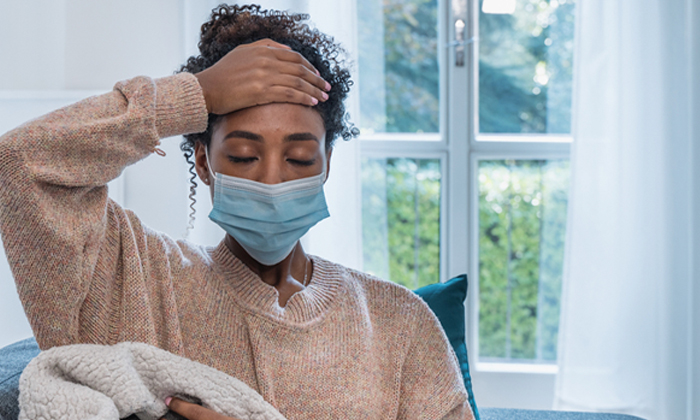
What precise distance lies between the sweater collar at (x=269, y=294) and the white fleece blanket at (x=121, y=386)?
15 cm

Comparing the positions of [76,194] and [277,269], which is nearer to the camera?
[76,194]

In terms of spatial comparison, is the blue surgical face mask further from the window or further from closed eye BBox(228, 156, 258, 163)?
the window

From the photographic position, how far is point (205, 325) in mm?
1036

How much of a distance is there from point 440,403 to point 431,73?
5.19 feet

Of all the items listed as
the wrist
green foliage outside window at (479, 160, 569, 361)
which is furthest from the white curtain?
the wrist

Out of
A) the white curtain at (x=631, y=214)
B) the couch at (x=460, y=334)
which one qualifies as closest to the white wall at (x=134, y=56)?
the couch at (x=460, y=334)

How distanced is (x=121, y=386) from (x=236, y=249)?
362 millimetres

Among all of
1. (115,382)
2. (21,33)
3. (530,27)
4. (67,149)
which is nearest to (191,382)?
(115,382)

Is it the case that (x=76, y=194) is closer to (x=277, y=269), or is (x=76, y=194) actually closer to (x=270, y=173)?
(x=270, y=173)

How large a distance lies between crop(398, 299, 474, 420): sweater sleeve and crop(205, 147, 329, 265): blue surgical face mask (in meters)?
0.30

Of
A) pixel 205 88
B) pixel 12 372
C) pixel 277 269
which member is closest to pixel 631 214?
pixel 277 269

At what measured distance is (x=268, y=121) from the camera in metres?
1.01

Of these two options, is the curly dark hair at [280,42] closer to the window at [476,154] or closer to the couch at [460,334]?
the couch at [460,334]

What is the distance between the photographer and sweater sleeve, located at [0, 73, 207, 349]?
0.82 m
